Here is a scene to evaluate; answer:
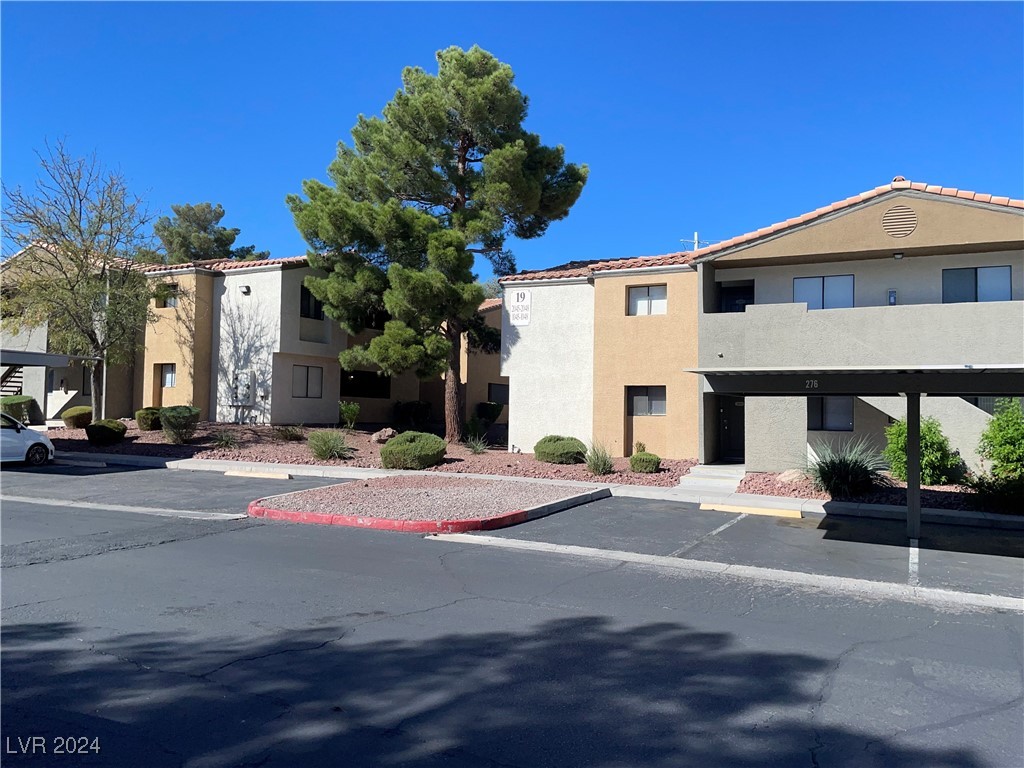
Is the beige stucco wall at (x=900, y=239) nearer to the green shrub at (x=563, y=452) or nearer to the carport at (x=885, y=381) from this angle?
the green shrub at (x=563, y=452)

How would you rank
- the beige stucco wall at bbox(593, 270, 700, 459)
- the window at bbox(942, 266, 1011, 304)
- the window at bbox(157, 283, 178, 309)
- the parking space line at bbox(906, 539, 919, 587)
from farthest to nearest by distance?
the window at bbox(157, 283, 178, 309)
the beige stucco wall at bbox(593, 270, 700, 459)
the window at bbox(942, 266, 1011, 304)
the parking space line at bbox(906, 539, 919, 587)

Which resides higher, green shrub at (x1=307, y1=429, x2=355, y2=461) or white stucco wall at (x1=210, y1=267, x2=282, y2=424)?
white stucco wall at (x1=210, y1=267, x2=282, y2=424)

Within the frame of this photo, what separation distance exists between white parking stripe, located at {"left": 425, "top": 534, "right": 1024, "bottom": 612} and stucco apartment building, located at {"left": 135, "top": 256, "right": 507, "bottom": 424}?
63.0 feet

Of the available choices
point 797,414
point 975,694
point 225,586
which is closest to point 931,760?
point 975,694

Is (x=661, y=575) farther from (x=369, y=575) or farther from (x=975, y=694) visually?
(x=975, y=694)

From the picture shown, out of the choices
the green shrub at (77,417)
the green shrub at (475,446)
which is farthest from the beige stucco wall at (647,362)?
the green shrub at (77,417)

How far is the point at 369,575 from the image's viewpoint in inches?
334

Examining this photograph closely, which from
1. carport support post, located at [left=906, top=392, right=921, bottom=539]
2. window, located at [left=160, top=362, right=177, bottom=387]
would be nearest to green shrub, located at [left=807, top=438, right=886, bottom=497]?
carport support post, located at [left=906, top=392, right=921, bottom=539]

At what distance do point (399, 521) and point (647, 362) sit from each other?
11504 millimetres

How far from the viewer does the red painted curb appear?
11531 mm

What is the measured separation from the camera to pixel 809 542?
37.0 ft

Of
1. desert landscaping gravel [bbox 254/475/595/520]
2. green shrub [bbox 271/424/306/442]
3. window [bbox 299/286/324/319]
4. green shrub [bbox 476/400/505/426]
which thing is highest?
window [bbox 299/286/324/319]

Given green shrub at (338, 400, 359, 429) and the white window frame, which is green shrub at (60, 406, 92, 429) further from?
the white window frame

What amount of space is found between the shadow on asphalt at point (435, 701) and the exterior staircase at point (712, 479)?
10.5m
